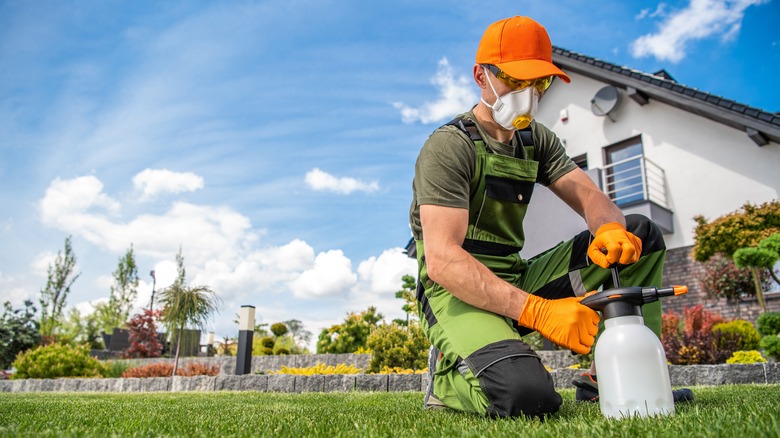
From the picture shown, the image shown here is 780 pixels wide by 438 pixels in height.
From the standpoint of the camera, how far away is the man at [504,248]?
6.74 feet

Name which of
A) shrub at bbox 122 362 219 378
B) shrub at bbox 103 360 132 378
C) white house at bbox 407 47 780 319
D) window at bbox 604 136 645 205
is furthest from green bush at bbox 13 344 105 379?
window at bbox 604 136 645 205

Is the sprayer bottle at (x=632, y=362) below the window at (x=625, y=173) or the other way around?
below

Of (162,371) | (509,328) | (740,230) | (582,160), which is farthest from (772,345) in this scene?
(162,371)

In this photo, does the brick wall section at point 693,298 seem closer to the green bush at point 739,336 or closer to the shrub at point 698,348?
the green bush at point 739,336

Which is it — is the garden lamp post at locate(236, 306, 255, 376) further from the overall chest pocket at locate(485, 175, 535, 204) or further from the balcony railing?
the balcony railing

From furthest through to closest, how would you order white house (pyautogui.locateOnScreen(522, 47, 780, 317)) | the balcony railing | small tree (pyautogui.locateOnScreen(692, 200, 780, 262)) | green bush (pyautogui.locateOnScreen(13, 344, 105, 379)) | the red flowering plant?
the red flowering plant < the balcony railing < green bush (pyautogui.locateOnScreen(13, 344, 105, 379)) < white house (pyautogui.locateOnScreen(522, 47, 780, 317)) < small tree (pyautogui.locateOnScreen(692, 200, 780, 262))

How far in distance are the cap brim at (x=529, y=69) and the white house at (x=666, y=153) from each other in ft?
22.7

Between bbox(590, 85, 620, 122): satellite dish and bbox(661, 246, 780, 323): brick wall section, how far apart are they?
153 inches

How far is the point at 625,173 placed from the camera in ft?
40.7

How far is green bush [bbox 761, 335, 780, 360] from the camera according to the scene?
18.2 ft

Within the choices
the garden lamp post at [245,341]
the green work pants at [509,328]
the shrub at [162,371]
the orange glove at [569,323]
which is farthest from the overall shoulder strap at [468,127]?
the shrub at [162,371]

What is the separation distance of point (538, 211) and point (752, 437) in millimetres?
9898

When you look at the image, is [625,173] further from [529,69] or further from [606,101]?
[529,69]

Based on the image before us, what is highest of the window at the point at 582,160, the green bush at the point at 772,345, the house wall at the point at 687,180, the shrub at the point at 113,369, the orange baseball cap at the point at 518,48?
the window at the point at 582,160
